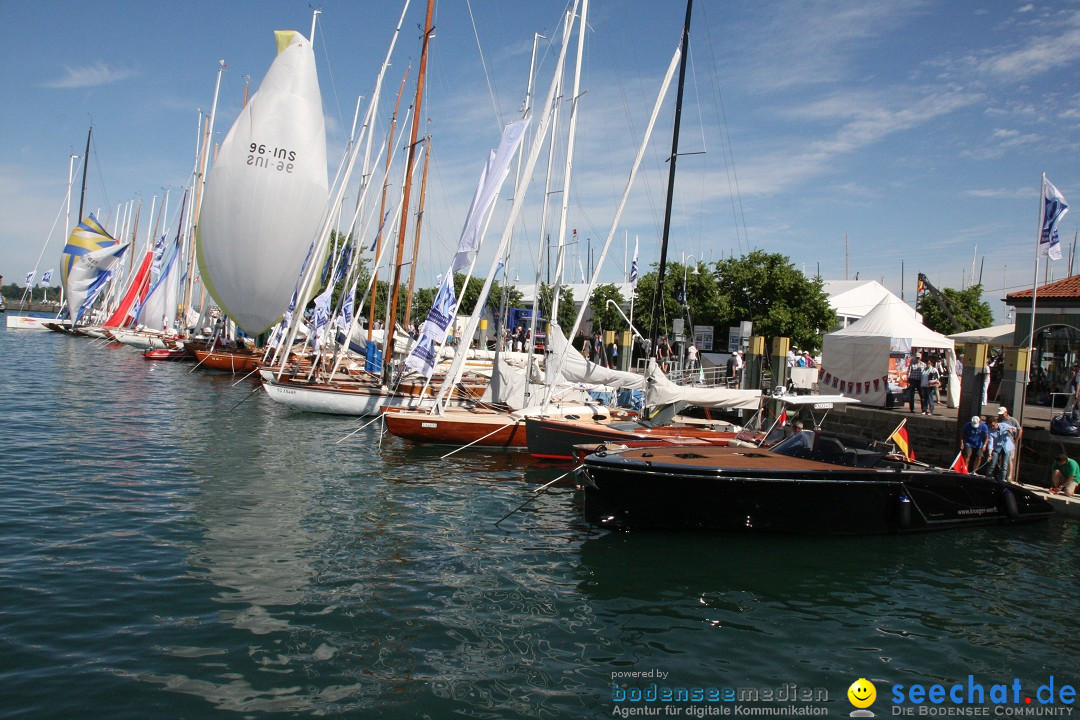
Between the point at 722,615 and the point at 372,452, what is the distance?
477 inches

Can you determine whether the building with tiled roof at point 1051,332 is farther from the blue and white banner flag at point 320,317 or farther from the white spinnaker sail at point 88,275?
the white spinnaker sail at point 88,275

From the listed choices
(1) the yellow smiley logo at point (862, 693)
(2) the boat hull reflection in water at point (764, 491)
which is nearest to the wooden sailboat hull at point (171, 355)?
(2) the boat hull reflection in water at point (764, 491)

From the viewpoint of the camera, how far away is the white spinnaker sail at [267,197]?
20312 millimetres

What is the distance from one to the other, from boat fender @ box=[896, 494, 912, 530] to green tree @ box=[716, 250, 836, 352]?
2569 centimetres

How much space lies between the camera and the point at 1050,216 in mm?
18109

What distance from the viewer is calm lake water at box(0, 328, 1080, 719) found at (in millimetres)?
7043

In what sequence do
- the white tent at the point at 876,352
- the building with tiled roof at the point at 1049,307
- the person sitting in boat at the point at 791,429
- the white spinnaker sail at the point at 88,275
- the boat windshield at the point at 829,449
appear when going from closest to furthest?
the boat windshield at the point at 829,449 < the person sitting in boat at the point at 791,429 < the building with tiled roof at the point at 1049,307 < the white tent at the point at 876,352 < the white spinnaker sail at the point at 88,275

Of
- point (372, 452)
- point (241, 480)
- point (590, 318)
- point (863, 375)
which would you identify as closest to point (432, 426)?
point (372, 452)

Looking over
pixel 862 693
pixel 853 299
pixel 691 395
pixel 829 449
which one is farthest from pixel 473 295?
pixel 862 693

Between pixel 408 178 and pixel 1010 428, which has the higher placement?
pixel 408 178

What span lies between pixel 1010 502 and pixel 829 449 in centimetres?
401

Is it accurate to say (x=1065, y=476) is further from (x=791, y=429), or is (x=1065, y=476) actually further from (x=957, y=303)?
(x=957, y=303)

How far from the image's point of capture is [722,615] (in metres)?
9.39

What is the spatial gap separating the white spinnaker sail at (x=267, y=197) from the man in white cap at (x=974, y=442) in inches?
704
